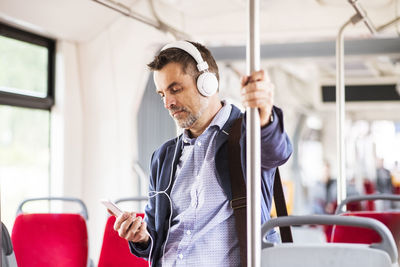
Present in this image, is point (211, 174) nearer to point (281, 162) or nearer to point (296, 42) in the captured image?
point (281, 162)

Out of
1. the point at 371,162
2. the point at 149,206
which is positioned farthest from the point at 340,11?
the point at 371,162

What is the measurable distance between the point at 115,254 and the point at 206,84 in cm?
108

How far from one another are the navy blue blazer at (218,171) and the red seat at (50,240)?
115 centimetres

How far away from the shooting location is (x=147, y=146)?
17.4 ft

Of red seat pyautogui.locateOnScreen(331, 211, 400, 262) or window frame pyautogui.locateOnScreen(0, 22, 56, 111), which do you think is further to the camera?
window frame pyautogui.locateOnScreen(0, 22, 56, 111)

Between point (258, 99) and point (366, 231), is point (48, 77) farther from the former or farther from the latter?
point (258, 99)

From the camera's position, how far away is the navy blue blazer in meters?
1.45

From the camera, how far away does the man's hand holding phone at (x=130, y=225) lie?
170 centimetres

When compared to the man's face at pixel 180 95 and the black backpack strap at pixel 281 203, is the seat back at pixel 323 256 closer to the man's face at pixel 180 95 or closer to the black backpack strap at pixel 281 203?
the black backpack strap at pixel 281 203

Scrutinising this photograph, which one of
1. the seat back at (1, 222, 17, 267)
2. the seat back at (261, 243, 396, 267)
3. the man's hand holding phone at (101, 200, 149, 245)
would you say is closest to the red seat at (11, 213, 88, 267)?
the seat back at (1, 222, 17, 267)

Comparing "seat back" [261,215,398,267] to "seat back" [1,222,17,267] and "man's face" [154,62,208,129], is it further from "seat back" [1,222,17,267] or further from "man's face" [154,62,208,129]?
"seat back" [1,222,17,267]

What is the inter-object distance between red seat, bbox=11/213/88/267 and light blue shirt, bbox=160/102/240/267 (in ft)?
4.15

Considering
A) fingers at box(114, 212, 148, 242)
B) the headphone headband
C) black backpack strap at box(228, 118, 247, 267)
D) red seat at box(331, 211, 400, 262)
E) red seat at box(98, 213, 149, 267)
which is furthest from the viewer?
red seat at box(331, 211, 400, 262)

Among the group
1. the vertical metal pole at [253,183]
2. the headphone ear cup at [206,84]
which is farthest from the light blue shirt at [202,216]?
the vertical metal pole at [253,183]
